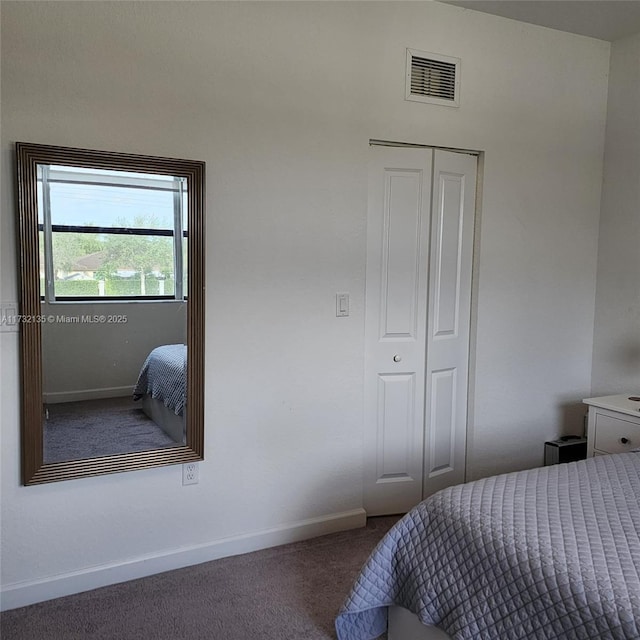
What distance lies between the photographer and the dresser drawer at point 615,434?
111 inches

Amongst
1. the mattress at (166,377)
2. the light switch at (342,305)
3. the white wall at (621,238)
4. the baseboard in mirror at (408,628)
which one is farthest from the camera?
the white wall at (621,238)

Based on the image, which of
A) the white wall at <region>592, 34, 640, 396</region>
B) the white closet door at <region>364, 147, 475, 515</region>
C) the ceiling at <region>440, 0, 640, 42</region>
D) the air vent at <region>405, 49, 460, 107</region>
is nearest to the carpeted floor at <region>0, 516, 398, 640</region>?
the white closet door at <region>364, 147, 475, 515</region>

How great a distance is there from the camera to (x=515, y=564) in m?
1.49

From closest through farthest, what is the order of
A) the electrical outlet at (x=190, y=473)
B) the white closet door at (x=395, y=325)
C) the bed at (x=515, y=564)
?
the bed at (x=515, y=564) → the electrical outlet at (x=190, y=473) → the white closet door at (x=395, y=325)

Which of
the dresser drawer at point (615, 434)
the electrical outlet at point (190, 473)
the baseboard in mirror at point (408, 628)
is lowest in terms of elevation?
the baseboard in mirror at point (408, 628)

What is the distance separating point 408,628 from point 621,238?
2599 mm

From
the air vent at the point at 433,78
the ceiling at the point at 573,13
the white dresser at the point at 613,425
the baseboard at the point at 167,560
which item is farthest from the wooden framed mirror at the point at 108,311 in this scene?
the white dresser at the point at 613,425

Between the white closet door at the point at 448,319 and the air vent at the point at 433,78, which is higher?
the air vent at the point at 433,78

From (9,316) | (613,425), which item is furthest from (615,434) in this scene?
(9,316)

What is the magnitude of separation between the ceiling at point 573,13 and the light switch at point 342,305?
1.57 m

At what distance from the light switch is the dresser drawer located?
1.44 metres

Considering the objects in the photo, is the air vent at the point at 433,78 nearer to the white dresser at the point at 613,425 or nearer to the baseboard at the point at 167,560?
the white dresser at the point at 613,425

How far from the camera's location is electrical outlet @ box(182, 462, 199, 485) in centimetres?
253

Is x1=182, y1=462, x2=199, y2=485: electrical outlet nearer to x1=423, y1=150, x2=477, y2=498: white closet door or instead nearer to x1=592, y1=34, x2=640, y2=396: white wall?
x1=423, y1=150, x2=477, y2=498: white closet door
